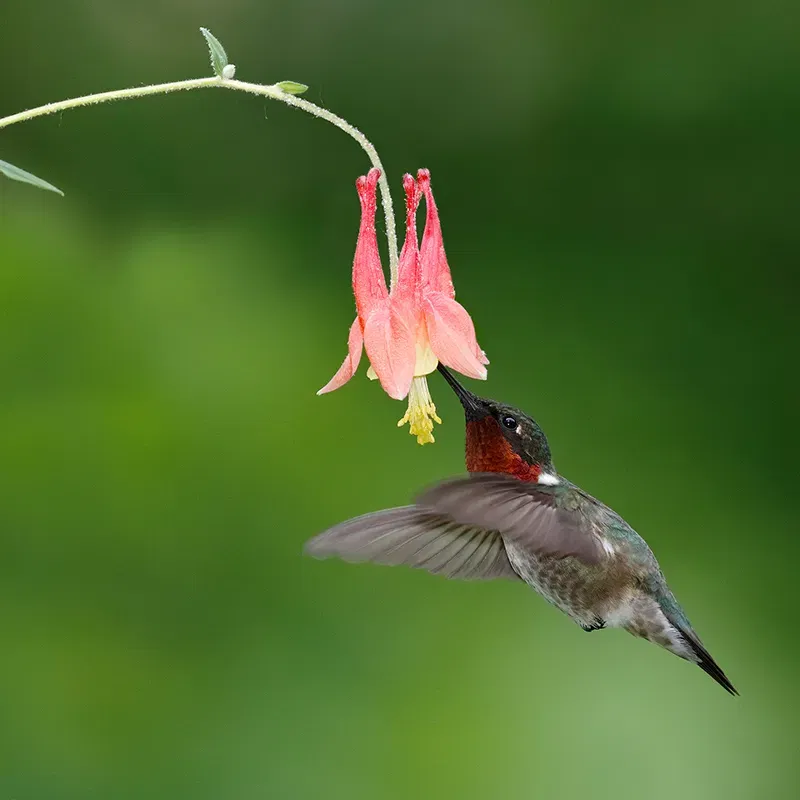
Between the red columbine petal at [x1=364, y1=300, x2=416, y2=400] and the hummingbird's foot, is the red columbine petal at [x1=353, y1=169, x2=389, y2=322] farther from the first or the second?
the hummingbird's foot

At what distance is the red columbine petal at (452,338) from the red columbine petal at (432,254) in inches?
2.1

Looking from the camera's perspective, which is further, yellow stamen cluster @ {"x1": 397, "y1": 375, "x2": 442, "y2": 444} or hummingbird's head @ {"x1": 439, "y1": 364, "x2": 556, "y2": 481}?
hummingbird's head @ {"x1": 439, "y1": 364, "x2": 556, "y2": 481}

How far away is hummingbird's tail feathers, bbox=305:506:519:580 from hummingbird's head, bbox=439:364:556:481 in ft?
0.40

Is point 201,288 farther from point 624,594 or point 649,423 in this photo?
point 624,594

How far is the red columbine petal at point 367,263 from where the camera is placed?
1788 mm

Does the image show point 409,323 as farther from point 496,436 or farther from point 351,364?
point 496,436

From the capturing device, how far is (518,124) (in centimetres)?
417

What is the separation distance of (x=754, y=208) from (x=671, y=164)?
1.05 feet

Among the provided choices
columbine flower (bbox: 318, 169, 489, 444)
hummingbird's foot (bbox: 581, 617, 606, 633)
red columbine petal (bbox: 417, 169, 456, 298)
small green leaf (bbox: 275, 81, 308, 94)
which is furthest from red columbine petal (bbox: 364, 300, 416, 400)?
hummingbird's foot (bbox: 581, 617, 606, 633)

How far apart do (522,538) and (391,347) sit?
33cm

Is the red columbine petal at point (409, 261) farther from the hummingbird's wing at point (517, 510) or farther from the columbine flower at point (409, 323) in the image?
the hummingbird's wing at point (517, 510)

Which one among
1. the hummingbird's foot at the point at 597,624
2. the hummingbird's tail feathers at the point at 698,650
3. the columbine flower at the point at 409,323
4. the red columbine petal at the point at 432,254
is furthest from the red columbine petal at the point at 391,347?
the hummingbird's tail feathers at the point at 698,650

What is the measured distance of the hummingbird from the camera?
5.35 feet

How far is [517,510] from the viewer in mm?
1704
